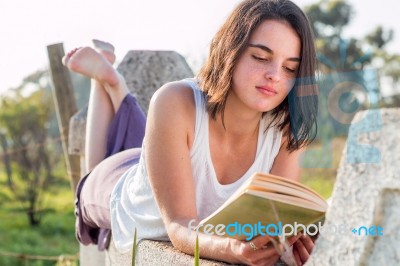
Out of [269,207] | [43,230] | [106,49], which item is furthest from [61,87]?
[43,230]

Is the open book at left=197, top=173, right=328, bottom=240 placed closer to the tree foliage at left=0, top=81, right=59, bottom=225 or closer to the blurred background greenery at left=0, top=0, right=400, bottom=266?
the blurred background greenery at left=0, top=0, right=400, bottom=266

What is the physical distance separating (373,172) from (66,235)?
32.9ft

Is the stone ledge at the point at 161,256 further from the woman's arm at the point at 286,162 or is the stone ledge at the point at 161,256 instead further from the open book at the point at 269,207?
the woman's arm at the point at 286,162

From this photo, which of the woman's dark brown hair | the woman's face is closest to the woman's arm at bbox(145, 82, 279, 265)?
the woman's dark brown hair

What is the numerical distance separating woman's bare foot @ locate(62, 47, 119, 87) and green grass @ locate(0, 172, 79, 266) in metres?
4.77

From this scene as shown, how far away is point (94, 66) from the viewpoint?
3658 mm

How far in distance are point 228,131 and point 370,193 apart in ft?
4.44

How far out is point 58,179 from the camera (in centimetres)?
1290

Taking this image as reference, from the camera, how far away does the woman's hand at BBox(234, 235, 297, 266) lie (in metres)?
1.78

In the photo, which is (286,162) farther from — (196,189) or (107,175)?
(107,175)

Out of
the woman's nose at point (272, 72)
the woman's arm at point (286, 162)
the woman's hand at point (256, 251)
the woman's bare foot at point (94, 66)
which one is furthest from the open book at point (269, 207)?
the woman's bare foot at point (94, 66)

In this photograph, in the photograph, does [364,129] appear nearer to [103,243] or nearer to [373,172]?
[373,172]

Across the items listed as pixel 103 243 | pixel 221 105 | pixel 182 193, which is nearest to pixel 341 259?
pixel 182 193

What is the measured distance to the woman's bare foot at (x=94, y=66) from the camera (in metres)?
3.64
